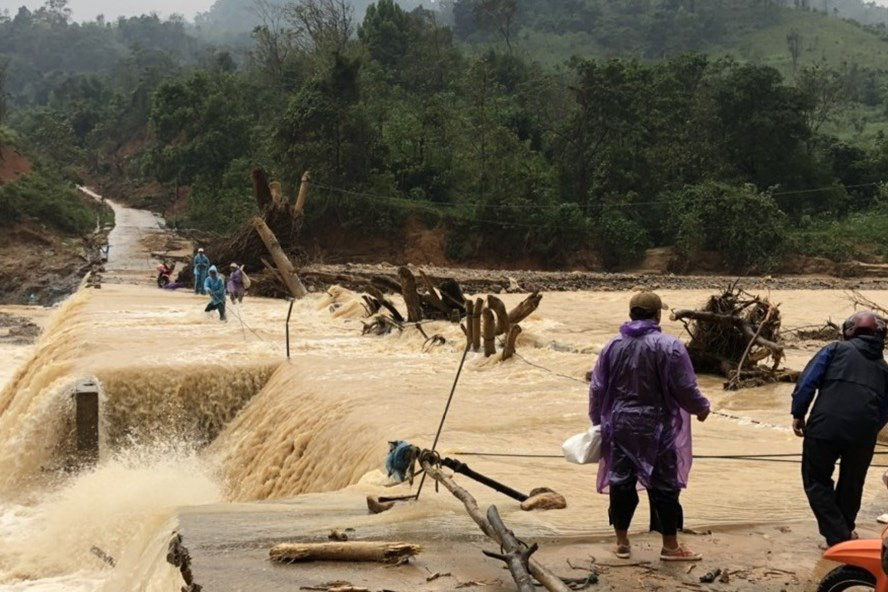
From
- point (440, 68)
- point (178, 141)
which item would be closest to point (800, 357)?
point (440, 68)

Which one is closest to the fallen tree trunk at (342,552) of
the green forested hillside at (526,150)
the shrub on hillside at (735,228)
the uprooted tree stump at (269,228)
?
the uprooted tree stump at (269,228)

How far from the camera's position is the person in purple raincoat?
199 inches

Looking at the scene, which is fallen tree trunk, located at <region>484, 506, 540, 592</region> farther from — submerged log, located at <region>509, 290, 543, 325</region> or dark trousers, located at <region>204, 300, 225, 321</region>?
dark trousers, located at <region>204, 300, 225, 321</region>

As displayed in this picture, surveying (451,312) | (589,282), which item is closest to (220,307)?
(451,312)

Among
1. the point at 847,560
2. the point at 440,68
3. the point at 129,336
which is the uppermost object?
the point at 440,68

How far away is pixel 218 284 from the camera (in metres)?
18.8

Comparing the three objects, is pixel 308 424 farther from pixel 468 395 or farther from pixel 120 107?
pixel 120 107

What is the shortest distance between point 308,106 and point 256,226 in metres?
14.2

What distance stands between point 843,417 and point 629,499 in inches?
48.3

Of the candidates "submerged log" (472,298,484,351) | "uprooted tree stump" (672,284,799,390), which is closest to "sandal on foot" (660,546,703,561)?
"uprooted tree stump" (672,284,799,390)

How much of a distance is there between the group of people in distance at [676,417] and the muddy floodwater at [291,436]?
664 millimetres

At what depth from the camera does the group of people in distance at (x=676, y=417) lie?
16.7 ft

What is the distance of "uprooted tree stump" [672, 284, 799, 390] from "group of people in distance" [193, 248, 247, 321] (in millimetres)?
9674

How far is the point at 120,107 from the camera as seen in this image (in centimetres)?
7900
